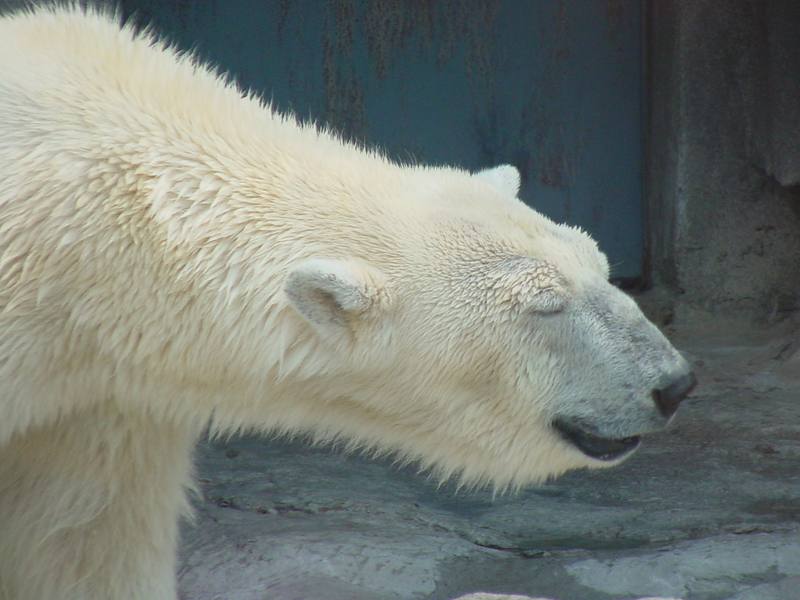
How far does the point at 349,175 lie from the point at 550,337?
1.82 feet

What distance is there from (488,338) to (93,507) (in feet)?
3.33

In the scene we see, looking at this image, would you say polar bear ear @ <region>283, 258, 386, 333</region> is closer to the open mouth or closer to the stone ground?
the open mouth

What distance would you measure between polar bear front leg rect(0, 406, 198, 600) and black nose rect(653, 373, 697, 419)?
1.07m

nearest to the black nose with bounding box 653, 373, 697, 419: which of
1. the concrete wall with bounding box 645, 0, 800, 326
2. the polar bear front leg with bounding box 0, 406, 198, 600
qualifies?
the polar bear front leg with bounding box 0, 406, 198, 600

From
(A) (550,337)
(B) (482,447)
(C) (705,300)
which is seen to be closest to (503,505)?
(B) (482,447)

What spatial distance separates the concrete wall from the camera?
186 inches

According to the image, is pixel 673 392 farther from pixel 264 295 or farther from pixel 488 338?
pixel 264 295

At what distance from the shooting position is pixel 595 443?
2086 mm

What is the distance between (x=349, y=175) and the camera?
2086 mm

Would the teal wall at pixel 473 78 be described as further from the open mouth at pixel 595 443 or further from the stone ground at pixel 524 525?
the open mouth at pixel 595 443

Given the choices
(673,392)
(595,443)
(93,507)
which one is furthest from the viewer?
(93,507)

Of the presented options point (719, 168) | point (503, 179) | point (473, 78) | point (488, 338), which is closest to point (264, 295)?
point (488, 338)

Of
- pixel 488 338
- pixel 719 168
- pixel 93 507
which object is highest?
pixel 719 168

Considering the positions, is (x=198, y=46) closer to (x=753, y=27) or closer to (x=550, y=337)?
(x=753, y=27)
